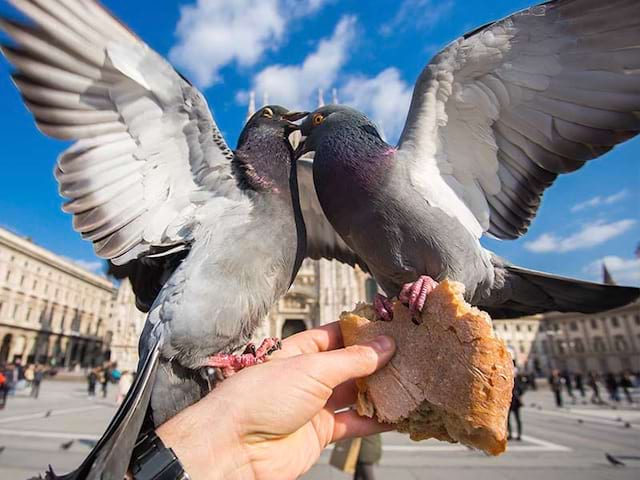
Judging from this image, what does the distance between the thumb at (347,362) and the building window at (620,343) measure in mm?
63730

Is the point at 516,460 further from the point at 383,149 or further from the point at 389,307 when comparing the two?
the point at 383,149

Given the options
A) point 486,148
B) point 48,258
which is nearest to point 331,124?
point 486,148

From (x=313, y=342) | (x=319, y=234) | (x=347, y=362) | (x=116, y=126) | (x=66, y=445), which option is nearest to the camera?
(x=347, y=362)

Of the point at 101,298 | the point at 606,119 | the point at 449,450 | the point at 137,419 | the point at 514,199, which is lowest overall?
the point at 449,450

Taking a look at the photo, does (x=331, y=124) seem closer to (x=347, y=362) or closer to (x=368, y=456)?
(x=347, y=362)

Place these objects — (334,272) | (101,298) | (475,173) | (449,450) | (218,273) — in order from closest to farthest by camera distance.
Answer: (218,273) < (475,173) < (449,450) < (334,272) < (101,298)

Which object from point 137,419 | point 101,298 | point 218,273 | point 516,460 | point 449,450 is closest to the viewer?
point 137,419

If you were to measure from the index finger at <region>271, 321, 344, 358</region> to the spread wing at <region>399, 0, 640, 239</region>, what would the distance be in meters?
1.14

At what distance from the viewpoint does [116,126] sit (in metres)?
2.28

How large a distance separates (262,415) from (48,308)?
173 feet

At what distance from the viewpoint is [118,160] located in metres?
2.30

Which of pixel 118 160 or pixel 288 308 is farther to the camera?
pixel 288 308

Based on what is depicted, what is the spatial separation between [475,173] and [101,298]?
61.9 m

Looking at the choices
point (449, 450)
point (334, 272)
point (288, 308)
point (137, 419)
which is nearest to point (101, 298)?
point (288, 308)
